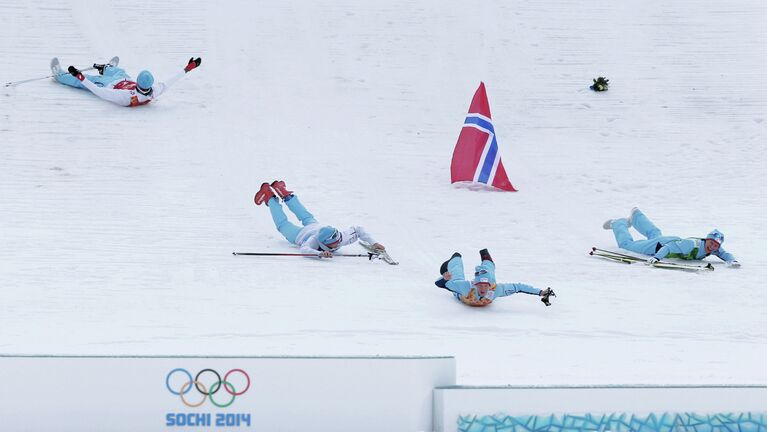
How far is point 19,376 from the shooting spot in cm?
509

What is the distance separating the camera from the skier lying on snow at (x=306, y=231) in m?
8.68

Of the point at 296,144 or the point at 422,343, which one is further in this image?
the point at 296,144

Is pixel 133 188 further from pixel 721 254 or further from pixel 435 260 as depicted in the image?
pixel 721 254

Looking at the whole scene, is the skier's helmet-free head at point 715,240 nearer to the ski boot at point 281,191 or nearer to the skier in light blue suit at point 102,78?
the ski boot at point 281,191

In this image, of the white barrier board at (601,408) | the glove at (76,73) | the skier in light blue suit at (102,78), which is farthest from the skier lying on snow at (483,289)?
the glove at (76,73)

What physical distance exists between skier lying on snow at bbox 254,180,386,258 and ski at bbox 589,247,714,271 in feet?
5.66

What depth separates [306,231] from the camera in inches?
349

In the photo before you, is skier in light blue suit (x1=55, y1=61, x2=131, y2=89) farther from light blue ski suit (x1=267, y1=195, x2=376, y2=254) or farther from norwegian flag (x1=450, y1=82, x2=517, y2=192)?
light blue ski suit (x1=267, y1=195, x2=376, y2=254)

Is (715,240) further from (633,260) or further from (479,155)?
(479,155)

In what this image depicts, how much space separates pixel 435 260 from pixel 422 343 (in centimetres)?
195

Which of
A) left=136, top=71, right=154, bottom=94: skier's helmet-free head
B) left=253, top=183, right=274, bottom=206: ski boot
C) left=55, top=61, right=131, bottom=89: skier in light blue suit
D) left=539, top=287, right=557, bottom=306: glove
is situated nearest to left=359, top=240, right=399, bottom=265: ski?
left=253, top=183, right=274, bottom=206: ski boot

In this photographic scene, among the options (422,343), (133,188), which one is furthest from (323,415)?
(133,188)

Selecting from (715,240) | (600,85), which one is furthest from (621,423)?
(600,85)

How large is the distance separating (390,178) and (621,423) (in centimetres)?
591
